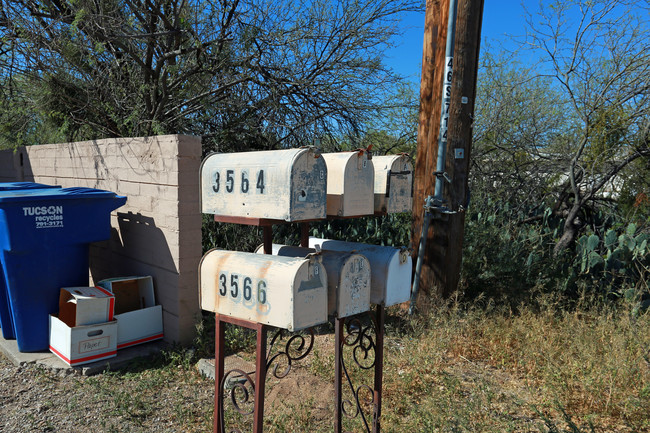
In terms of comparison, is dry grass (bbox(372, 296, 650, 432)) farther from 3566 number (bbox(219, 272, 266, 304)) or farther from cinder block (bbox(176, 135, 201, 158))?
cinder block (bbox(176, 135, 201, 158))

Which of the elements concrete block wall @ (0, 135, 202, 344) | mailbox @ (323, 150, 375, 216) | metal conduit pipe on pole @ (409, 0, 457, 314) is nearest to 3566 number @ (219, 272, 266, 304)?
mailbox @ (323, 150, 375, 216)

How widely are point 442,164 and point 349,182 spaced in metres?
2.39

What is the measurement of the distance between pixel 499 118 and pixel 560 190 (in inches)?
66.9

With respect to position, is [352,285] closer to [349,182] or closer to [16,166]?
[349,182]

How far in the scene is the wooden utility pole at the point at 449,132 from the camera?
14.3 ft

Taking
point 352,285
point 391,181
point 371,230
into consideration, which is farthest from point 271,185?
point 371,230

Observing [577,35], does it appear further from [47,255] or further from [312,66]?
[47,255]

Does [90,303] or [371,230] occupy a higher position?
[371,230]

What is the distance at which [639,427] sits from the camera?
8.87 feet

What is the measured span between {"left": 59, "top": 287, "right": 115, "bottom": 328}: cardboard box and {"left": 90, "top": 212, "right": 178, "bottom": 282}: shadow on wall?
0.49 metres

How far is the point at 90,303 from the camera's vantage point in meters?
3.78

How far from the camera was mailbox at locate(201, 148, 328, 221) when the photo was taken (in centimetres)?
208

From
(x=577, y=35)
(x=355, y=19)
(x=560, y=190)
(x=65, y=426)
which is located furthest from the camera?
(x=560, y=190)

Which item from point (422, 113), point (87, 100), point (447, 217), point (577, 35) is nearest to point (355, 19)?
point (422, 113)
